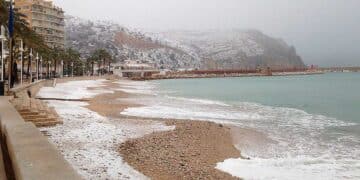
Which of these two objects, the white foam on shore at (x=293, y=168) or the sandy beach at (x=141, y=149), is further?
the white foam on shore at (x=293, y=168)

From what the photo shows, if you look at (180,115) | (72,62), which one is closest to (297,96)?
(180,115)

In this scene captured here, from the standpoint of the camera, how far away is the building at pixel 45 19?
128875mm

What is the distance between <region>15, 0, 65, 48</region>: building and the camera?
12888 cm

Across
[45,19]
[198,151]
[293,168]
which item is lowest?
[293,168]

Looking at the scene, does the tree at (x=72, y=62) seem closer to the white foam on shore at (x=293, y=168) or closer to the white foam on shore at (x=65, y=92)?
the white foam on shore at (x=65, y=92)

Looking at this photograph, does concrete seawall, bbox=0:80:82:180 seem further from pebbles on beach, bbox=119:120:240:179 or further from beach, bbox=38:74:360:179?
pebbles on beach, bbox=119:120:240:179

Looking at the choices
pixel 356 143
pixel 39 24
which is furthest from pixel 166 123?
pixel 39 24

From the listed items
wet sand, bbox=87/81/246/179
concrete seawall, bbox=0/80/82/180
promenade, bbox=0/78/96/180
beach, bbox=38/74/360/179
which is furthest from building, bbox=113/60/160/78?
concrete seawall, bbox=0/80/82/180

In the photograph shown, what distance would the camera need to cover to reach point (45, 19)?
134 m

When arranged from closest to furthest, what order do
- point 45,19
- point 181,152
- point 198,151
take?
1. point 181,152
2. point 198,151
3. point 45,19

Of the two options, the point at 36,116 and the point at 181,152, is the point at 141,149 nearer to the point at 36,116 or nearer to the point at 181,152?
the point at 181,152

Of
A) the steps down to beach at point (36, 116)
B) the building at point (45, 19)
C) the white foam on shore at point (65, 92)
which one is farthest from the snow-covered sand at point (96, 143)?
the building at point (45, 19)

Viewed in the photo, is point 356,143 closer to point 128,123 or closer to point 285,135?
point 285,135

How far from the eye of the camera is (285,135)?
71.5ft
